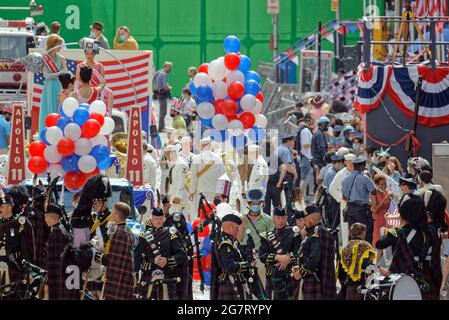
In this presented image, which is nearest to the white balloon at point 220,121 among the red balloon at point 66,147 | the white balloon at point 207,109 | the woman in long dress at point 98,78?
the white balloon at point 207,109

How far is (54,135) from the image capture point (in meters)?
17.3

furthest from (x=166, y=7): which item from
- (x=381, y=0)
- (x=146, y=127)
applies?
(x=146, y=127)

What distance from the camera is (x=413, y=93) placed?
23.5 m

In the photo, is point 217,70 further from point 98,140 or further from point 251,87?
point 98,140

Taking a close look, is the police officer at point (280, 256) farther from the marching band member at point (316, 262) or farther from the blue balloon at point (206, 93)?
the blue balloon at point (206, 93)

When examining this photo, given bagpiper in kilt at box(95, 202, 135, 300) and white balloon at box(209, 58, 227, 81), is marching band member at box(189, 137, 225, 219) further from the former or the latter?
bagpiper in kilt at box(95, 202, 135, 300)

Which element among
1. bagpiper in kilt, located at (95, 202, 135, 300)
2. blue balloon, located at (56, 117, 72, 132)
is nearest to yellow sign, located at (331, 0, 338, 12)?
blue balloon, located at (56, 117, 72, 132)

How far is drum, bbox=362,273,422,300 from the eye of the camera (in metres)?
13.7

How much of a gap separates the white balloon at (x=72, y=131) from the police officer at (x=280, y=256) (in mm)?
3451

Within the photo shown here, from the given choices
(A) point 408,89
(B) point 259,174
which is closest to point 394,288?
(B) point 259,174

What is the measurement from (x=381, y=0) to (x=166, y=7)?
21.5 feet

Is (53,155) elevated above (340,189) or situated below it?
above

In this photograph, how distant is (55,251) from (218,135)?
7554 millimetres
